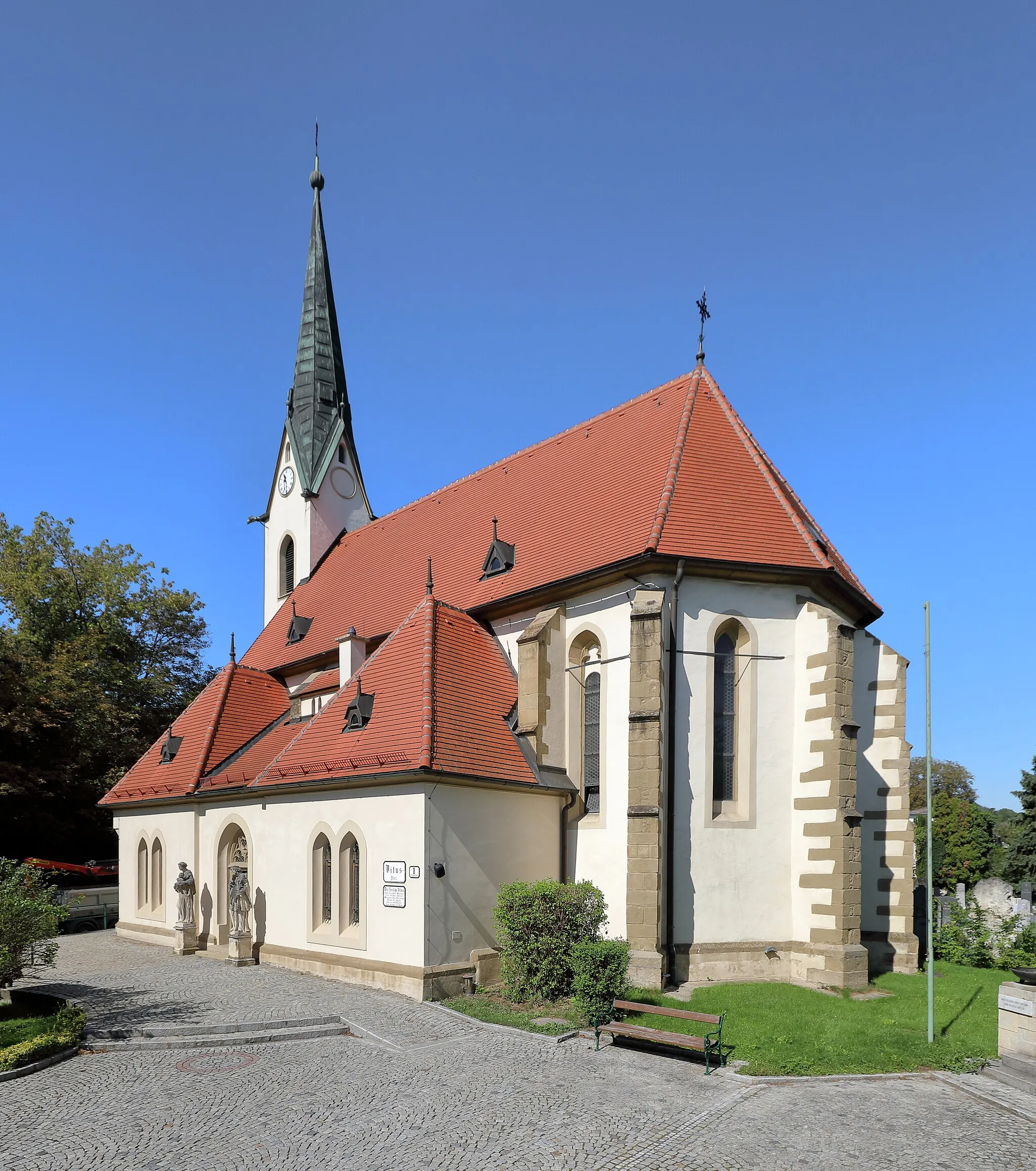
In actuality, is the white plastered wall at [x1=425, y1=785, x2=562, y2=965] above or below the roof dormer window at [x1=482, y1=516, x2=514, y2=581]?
below

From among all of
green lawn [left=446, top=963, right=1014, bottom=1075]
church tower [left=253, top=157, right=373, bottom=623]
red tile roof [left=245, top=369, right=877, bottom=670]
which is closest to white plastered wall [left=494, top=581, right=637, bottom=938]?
red tile roof [left=245, top=369, right=877, bottom=670]

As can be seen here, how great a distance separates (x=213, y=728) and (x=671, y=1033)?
638 inches

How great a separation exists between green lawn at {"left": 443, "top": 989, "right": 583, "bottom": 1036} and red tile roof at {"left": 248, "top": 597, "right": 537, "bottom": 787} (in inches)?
142

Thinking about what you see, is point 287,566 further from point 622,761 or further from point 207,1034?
point 207,1034

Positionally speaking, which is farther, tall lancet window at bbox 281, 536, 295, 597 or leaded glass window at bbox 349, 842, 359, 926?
tall lancet window at bbox 281, 536, 295, 597

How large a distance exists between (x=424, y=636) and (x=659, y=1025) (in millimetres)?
8586

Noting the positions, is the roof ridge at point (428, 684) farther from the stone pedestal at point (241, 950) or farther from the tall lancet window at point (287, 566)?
the tall lancet window at point (287, 566)

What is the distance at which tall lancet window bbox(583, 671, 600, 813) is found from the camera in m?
18.6

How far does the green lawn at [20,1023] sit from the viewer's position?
1242 centimetres

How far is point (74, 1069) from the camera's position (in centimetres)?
1169

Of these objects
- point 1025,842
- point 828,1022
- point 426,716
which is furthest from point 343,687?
point 1025,842

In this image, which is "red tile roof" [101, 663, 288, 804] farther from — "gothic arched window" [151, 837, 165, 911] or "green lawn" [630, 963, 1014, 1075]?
"green lawn" [630, 963, 1014, 1075]

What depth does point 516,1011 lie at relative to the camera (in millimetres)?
14859

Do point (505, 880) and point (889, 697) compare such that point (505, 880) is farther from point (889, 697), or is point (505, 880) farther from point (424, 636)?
point (889, 697)
